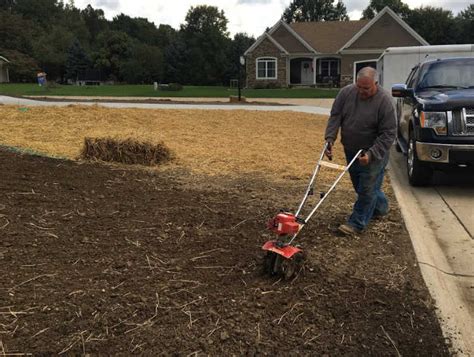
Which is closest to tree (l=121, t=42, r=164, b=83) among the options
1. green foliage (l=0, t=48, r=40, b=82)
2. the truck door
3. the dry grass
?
green foliage (l=0, t=48, r=40, b=82)

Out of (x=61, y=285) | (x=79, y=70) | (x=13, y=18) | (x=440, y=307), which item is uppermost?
(x=13, y=18)

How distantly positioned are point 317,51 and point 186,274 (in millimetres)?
43853

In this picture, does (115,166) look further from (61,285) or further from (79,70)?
(79,70)

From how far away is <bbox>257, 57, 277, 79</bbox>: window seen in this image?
4616 cm

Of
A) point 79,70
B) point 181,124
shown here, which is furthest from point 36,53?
point 181,124

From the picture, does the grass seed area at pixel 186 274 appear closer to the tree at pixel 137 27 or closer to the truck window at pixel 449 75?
the truck window at pixel 449 75

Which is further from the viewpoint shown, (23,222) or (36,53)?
(36,53)

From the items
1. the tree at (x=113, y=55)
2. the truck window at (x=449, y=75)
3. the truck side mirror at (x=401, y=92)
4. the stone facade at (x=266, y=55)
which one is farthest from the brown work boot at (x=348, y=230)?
the tree at (x=113, y=55)

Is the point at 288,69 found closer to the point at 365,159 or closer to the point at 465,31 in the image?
the point at 465,31

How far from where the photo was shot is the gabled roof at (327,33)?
46656mm

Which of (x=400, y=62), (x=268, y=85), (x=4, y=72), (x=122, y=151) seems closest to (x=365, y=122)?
(x=122, y=151)

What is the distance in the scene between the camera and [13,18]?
84250mm

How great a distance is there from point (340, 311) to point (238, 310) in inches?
28.5

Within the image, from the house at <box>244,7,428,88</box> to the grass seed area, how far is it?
37.3m
